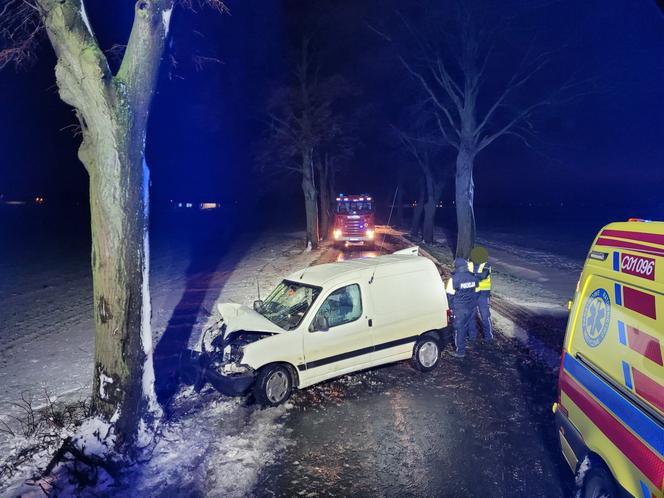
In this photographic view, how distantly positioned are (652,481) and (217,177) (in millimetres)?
117121

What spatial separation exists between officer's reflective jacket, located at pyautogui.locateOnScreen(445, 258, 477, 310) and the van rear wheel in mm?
4341

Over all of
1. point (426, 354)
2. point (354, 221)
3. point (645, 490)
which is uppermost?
point (354, 221)

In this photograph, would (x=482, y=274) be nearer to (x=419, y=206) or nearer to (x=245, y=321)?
(x=245, y=321)

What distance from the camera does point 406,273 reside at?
271 inches

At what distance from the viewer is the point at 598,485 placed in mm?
3088

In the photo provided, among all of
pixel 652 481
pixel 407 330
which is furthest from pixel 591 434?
pixel 407 330

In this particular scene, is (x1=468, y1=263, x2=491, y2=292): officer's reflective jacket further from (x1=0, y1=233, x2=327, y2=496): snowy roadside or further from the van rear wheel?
the van rear wheel

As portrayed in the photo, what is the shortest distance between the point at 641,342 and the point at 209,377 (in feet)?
15.3

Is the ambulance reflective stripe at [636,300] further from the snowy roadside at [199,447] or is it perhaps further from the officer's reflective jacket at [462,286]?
the officer's reflective jacket at [462,286]

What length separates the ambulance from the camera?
2.64 metres

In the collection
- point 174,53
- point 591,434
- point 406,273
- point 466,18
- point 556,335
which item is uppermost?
point 466,18

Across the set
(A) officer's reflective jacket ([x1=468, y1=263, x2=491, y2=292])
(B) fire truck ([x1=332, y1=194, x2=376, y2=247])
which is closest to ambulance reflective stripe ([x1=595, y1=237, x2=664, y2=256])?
(A) officer's reflective jacket ([x1=468, y1=263, x2=491, y2=292])

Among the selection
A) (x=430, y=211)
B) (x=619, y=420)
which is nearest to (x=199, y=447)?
(x=619, y=420)

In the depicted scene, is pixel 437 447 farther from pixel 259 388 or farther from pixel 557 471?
pixel 259 388
